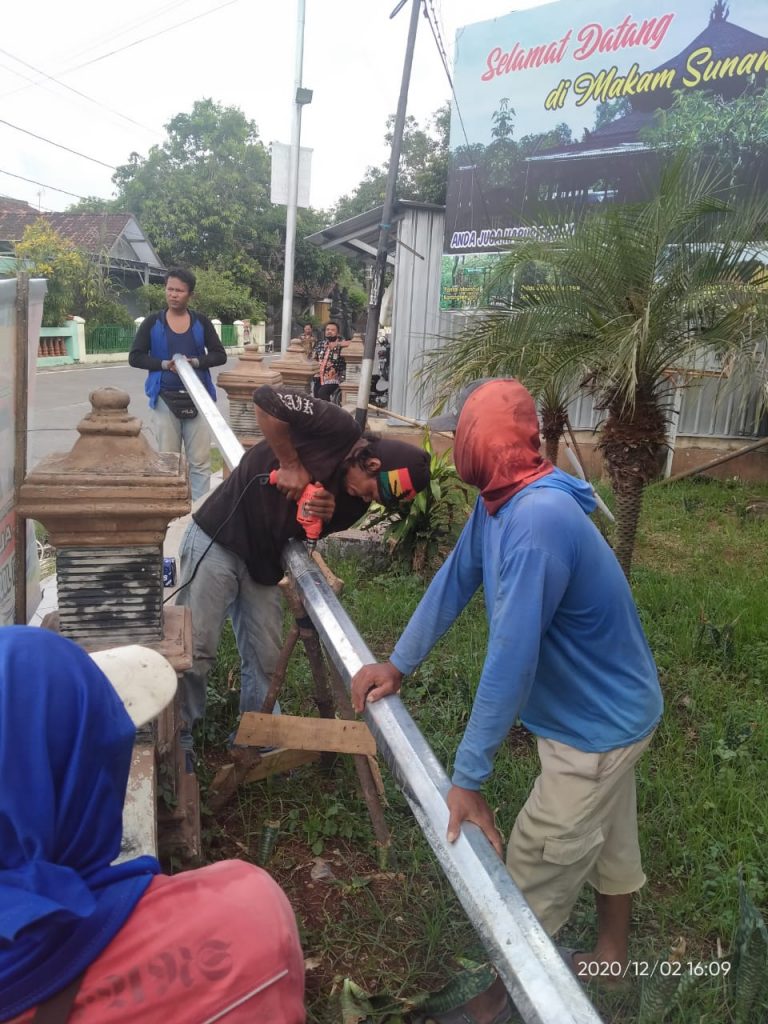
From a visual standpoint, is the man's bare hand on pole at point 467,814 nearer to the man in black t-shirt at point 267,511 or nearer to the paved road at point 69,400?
the man in black t-shirt at point 267,511

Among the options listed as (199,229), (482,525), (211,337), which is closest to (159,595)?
(482,525)

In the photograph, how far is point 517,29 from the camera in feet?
Answer: 31.2

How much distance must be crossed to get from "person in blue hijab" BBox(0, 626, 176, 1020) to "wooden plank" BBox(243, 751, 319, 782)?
5.73ft

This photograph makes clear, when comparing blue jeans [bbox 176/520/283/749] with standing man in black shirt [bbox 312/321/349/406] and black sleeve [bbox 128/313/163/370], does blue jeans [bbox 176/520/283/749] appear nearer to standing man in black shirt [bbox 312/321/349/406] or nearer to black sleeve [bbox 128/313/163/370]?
black sleeve [bbox 128/313/163/370]

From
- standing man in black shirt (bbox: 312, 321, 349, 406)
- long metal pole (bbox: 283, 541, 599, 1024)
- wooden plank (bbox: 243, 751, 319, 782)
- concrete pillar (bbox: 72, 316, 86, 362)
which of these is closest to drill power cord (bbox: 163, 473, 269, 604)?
wooden plank (bbox: 243, 751, 319, 782)

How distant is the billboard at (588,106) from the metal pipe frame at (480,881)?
6930 millimetres

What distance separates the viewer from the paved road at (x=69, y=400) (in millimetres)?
8969

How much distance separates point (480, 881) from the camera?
140cm

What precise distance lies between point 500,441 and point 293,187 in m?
8.12

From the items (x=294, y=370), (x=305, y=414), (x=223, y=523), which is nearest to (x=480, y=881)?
(x=305, y=414)

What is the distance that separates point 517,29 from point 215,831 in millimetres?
9978

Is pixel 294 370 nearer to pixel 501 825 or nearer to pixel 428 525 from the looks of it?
pixel 428 525

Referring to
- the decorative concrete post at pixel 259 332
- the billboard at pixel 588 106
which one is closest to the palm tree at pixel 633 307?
the billboard at pixel 588 106

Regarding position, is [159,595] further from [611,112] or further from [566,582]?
[611,112]
